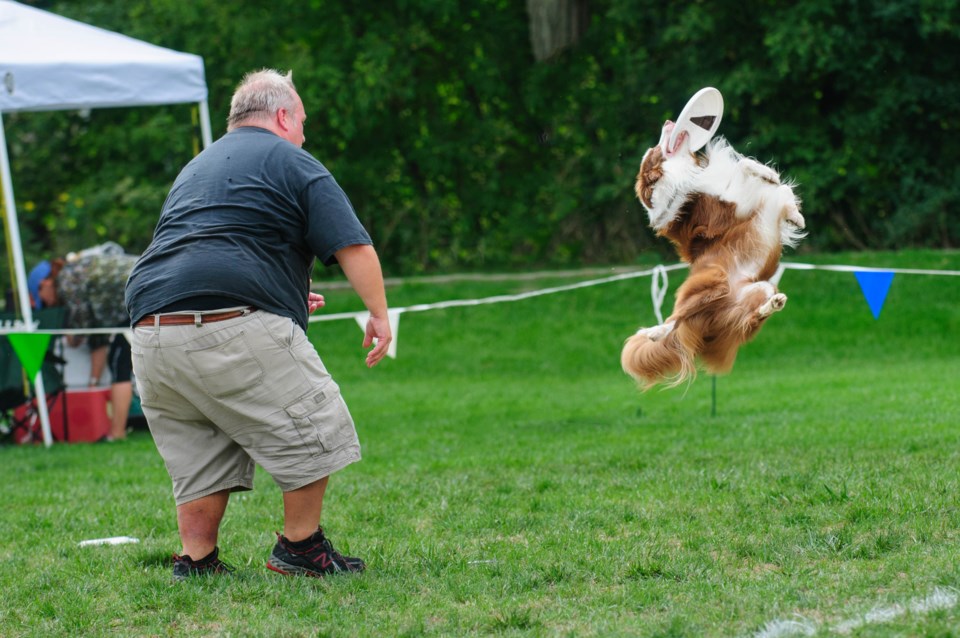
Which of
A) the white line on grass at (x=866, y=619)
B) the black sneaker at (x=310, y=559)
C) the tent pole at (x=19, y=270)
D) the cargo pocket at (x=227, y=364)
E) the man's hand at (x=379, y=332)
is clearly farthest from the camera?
the tent pole at (x=19, y=270)

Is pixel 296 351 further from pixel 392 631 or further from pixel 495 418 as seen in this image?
pixel 495 418

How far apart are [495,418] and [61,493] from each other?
4117 mm

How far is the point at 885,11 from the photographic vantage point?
16.4m

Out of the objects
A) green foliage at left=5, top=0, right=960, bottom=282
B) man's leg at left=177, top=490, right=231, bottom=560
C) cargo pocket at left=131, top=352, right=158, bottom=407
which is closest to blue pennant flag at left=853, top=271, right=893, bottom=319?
man's leg at left=177, top=490, right=231, bottom=560

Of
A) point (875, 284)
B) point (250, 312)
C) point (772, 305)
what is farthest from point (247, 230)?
point (875, 284)

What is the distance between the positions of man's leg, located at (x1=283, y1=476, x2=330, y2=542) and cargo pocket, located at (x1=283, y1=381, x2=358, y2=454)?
152 millimetres

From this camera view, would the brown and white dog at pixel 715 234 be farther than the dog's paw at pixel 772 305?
Yes

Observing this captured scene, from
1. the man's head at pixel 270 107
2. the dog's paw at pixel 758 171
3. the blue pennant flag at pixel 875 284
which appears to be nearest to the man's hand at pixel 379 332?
the man's head at pixel 270 107

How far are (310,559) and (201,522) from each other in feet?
1.52

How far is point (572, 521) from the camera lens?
5.39 meters

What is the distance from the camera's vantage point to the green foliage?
17.4 meters

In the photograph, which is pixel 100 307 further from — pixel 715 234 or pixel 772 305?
pixel 772 305

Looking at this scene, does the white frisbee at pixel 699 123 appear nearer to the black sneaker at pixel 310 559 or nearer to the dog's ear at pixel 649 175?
the dog's ear at pixel 649 175

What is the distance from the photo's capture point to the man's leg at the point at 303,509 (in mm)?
4398
